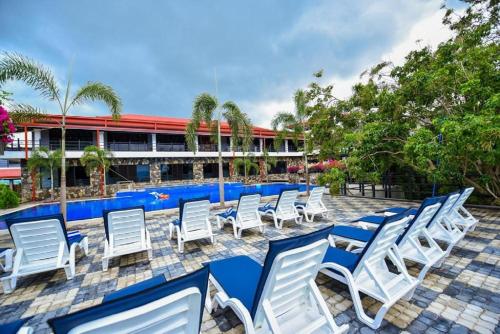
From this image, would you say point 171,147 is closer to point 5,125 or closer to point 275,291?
point 5,125

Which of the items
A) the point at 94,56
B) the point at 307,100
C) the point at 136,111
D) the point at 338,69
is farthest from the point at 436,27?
the point at 136,111

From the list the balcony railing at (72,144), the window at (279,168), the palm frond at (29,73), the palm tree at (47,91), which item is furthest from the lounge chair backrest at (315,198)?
the window at (279,168)

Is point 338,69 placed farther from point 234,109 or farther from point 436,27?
point 234,109

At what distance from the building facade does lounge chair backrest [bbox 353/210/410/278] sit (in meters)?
10.8

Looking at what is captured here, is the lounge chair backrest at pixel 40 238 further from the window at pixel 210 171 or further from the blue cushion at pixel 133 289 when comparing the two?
the window at pixel 210 171

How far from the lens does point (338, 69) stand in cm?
1138

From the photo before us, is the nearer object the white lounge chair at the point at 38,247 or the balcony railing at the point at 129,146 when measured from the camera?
the white lounge chair at the point at 38,247

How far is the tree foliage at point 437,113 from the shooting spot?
525 centimetres

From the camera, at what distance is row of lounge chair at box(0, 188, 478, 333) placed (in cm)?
94

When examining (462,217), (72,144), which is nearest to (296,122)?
(462,217)

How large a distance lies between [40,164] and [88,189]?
378 cm

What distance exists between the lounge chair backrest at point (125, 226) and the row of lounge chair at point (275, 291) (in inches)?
81.6

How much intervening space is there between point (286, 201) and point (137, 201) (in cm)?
1170

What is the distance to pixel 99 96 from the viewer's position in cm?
668
